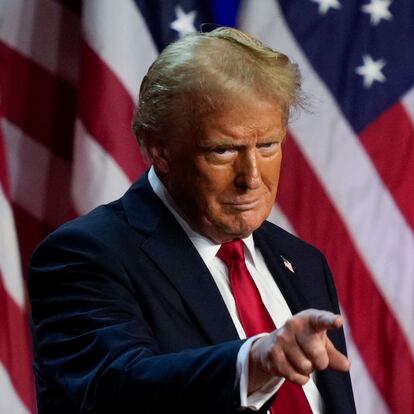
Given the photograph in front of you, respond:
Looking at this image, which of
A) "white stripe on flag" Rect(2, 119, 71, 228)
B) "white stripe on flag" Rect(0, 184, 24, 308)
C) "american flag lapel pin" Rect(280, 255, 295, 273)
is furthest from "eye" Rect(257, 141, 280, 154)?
"white stripe on flag" Rect(2, 119, 71, 228)

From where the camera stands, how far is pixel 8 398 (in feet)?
9.02

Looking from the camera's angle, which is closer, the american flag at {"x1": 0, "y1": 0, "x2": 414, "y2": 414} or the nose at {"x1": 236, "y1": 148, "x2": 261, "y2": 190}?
the nose at {"x1": 236, "y1": 148, "x2": 261, "y2": 190}

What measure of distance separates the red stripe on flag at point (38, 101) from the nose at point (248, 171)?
138 cm

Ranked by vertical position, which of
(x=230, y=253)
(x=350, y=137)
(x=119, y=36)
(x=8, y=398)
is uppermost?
(x=119, y=36)

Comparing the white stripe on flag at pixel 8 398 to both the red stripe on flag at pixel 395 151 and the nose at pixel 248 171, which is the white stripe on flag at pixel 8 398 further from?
the nose at pixel 248 171

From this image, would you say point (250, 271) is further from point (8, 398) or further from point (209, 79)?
point (8, 398)

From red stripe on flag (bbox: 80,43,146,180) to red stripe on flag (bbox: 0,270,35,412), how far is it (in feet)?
1.40

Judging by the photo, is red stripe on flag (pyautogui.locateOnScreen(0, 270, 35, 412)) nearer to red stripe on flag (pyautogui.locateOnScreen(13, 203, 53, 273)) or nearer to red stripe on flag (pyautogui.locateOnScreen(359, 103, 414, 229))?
red stripe on flag (pyautogui.locateOnScreen(13, 203, 53, 273))

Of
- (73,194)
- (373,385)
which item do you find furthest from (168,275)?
(373,385)

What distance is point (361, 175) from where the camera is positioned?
296 cm

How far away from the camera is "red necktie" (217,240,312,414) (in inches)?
69.2

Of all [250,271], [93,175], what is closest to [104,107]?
[93,175]

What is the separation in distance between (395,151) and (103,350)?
1.58 metres

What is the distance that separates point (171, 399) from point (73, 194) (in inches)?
57.3
